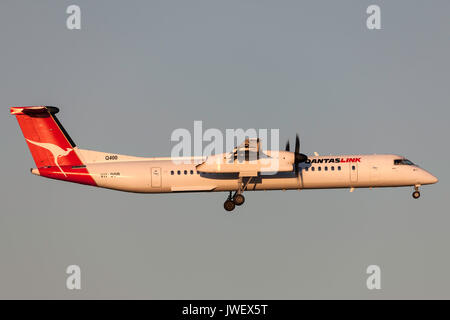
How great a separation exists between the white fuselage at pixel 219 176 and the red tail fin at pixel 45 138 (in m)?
0.85

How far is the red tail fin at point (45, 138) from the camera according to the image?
40.5 meters

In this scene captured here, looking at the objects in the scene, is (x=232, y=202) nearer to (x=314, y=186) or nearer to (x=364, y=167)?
(x=314, y=186)

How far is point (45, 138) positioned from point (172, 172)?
6.80 m

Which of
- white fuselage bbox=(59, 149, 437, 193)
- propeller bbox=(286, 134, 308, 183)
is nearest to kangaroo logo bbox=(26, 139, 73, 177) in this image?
white fuselage bbox=(59, 149, 437, 193)

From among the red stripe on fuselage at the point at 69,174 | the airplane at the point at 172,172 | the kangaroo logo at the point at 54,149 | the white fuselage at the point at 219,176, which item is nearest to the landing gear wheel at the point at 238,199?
the airplane at the point at 172,172

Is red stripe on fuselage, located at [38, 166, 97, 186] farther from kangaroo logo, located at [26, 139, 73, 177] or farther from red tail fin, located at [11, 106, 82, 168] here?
kangaroo logo, located at [26, 139, 73, 177]

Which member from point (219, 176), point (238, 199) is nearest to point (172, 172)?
point (219, 176)

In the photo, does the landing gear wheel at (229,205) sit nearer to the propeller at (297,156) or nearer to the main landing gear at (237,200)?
the main landing gear at (237,200)

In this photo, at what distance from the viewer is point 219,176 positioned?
40.3 meters

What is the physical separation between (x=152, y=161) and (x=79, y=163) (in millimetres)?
3705
